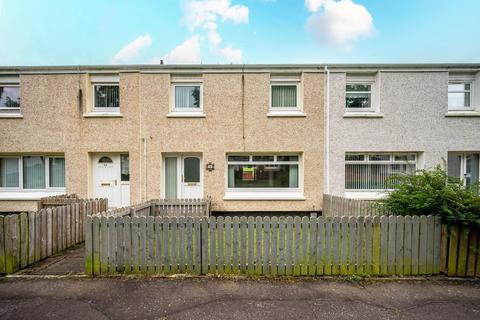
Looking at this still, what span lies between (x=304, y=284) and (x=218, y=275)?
1.55 metres

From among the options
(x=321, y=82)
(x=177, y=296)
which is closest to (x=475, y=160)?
(x=321, y=82)

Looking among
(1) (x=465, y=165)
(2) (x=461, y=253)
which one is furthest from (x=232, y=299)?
(1) (x=465, y=165)

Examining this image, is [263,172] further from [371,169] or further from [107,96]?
[107,96]

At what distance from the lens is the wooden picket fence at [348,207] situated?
5.70 m

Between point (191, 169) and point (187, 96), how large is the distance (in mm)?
2933

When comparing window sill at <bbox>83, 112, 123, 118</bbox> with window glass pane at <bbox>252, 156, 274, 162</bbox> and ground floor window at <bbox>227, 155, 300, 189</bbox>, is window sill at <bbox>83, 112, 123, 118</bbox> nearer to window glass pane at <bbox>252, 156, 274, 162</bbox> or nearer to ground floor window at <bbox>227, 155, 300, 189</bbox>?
ground floor window at <bbox>227, 155, 300, 189</bbox>

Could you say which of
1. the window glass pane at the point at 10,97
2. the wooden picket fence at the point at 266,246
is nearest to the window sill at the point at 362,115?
the wooden picket fence at the point at 266,246

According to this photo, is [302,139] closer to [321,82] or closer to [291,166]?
[291,166]

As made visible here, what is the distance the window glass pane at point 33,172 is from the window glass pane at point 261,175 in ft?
24.9

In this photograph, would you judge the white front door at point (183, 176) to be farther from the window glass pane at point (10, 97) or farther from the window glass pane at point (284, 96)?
the window glass pane at point (10, 97)

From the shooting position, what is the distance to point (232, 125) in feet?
30.8

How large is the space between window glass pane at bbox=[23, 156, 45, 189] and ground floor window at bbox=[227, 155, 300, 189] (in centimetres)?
754

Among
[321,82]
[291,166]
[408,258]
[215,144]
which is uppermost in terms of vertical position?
[321,82]

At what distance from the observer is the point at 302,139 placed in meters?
9.43
